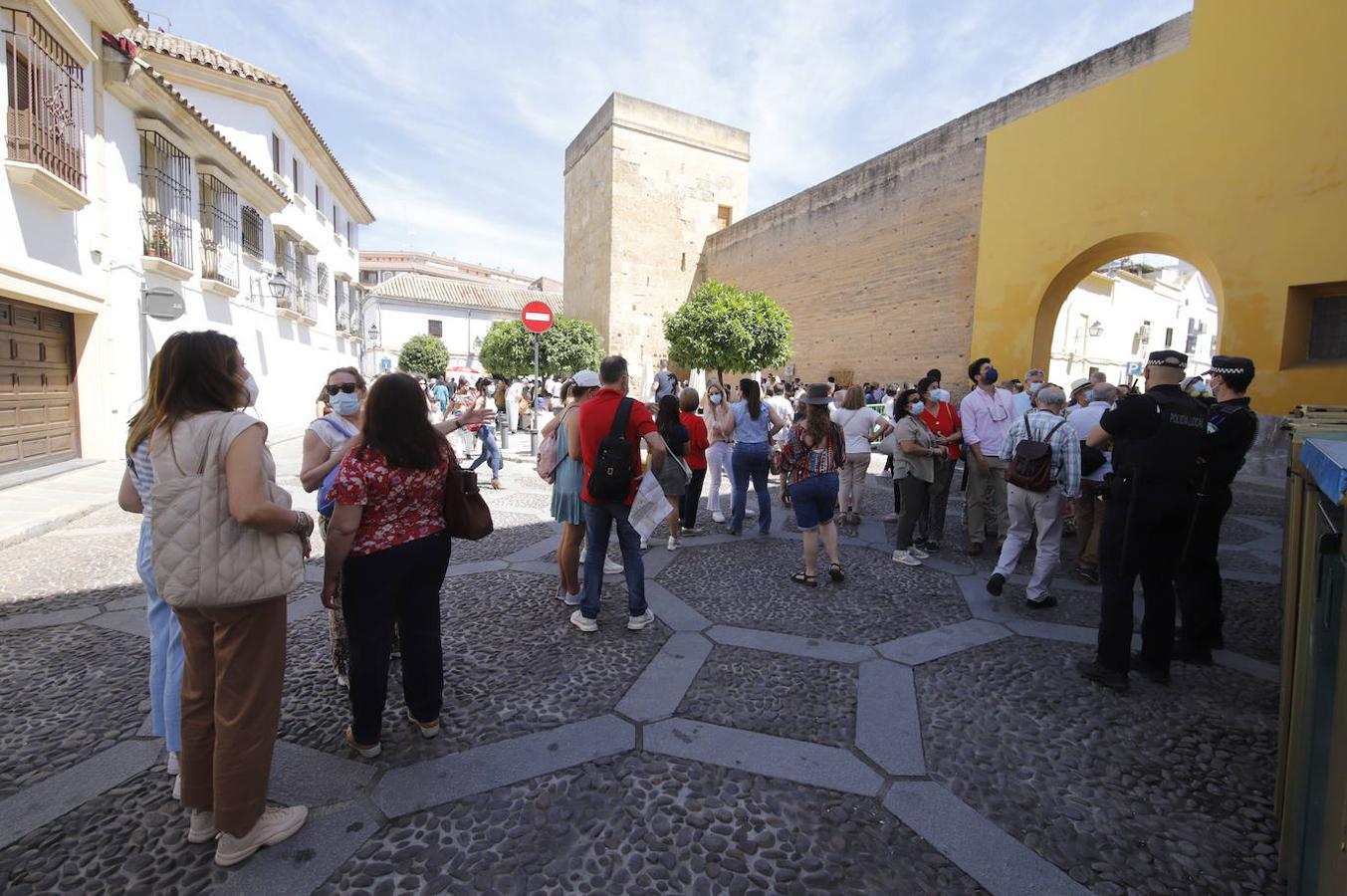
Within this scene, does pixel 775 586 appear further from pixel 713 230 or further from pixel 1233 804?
pixel 713 230

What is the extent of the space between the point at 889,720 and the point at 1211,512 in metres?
2.45

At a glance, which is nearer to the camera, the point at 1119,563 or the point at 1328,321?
the point at 1119,563


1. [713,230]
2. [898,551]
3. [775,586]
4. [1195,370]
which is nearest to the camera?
[775,586]

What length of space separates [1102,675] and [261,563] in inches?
160

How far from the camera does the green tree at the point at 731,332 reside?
18922mm

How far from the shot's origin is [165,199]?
11156 mm

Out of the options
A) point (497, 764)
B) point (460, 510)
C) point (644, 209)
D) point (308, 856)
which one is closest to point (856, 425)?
point (460, 510)

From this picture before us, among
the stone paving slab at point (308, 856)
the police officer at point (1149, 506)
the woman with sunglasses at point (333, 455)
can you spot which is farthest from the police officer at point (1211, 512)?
the woman with sunglasses at point (333, 455)

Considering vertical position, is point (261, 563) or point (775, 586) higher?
point (261, 563)

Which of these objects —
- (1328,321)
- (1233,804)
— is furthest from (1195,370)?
(1233,804)

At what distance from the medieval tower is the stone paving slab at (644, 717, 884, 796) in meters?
27.5

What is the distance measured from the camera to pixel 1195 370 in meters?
36.4

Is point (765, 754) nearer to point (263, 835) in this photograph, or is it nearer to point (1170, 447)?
point (263, 835)

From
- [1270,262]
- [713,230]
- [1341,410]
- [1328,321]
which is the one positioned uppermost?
[713,230]
